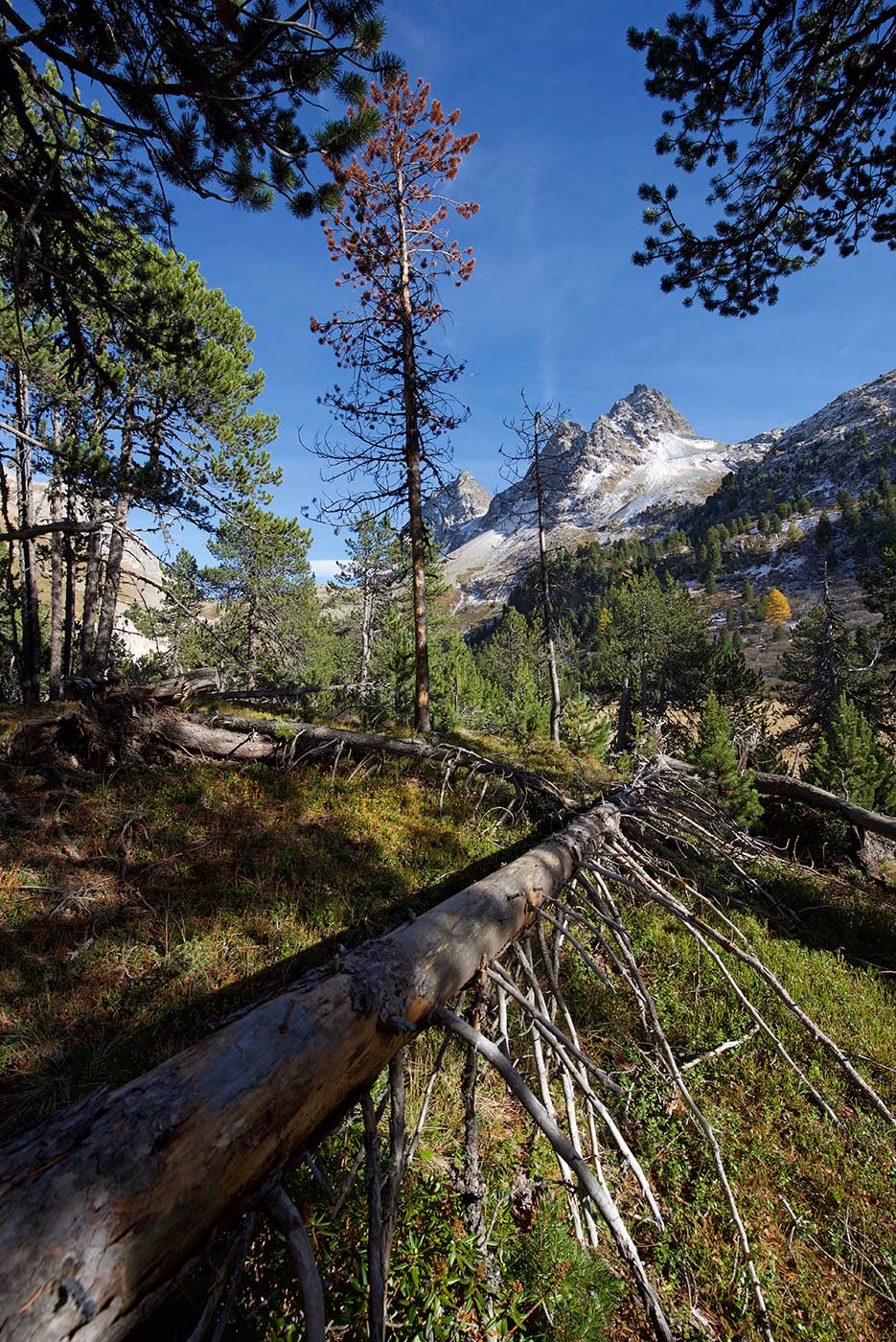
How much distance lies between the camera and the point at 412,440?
1066 cm

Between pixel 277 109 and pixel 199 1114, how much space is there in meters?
6.40

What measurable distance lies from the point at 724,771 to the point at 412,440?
10.4 metres

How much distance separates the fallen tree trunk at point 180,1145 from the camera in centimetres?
111

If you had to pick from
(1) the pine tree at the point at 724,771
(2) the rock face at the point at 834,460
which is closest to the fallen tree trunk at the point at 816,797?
(1) the pine tree at the point at 724,771

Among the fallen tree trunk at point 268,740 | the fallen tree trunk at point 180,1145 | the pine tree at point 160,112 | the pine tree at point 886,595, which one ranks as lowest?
the fallen tree trunk at point 180,1145

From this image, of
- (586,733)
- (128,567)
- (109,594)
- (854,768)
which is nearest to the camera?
(854,768)

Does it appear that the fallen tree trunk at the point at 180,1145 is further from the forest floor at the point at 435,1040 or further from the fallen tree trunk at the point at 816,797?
the fallen tree trunk at the point at 816,797

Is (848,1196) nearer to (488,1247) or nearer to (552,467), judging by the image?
(488,1247)

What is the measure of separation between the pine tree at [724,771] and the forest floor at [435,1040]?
3202mm

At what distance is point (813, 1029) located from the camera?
7.84ft

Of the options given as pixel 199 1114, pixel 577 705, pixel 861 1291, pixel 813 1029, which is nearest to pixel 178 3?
pixel 199 1114

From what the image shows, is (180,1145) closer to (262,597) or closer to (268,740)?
(268,740)

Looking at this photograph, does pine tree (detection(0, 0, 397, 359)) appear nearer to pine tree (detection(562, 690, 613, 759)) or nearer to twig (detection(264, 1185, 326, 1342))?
twig (detection(264, 1185, 326, 1342))

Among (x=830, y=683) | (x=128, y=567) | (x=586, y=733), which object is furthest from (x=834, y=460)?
(x=128, y=567)
